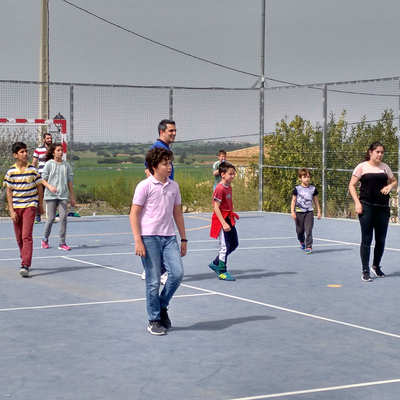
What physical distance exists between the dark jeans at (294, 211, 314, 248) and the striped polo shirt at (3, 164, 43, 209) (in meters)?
4.82

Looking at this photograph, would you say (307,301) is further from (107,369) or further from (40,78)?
(40,78)

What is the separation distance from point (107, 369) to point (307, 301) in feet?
12.2

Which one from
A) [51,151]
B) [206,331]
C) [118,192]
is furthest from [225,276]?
[118,192]

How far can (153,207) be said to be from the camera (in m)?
8.13

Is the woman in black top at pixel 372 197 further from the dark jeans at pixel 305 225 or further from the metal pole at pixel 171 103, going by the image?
the metal pole at pixel 171 103

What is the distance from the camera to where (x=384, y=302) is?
10016mm

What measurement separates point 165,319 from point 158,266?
1.82ft

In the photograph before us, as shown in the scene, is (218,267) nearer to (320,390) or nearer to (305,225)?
(305,225)

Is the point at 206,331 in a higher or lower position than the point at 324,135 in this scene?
lower

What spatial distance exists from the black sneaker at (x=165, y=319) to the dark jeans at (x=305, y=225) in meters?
6.42

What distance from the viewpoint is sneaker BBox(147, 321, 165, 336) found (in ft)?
26.7

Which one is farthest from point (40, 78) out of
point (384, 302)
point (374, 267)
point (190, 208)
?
point (384, 302)

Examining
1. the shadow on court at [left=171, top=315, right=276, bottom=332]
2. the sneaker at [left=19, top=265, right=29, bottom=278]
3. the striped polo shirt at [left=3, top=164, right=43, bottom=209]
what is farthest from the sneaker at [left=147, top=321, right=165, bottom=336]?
the striped polo shirt at [left=3, top=164, right=43, bottom=209]

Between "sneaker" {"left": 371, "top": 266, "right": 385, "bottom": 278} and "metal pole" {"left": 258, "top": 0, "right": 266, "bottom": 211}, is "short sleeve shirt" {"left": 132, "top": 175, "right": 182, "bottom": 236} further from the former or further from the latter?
"metal pole" {"left": 258, "top": 0, "right": 266, "bottom": 211}
